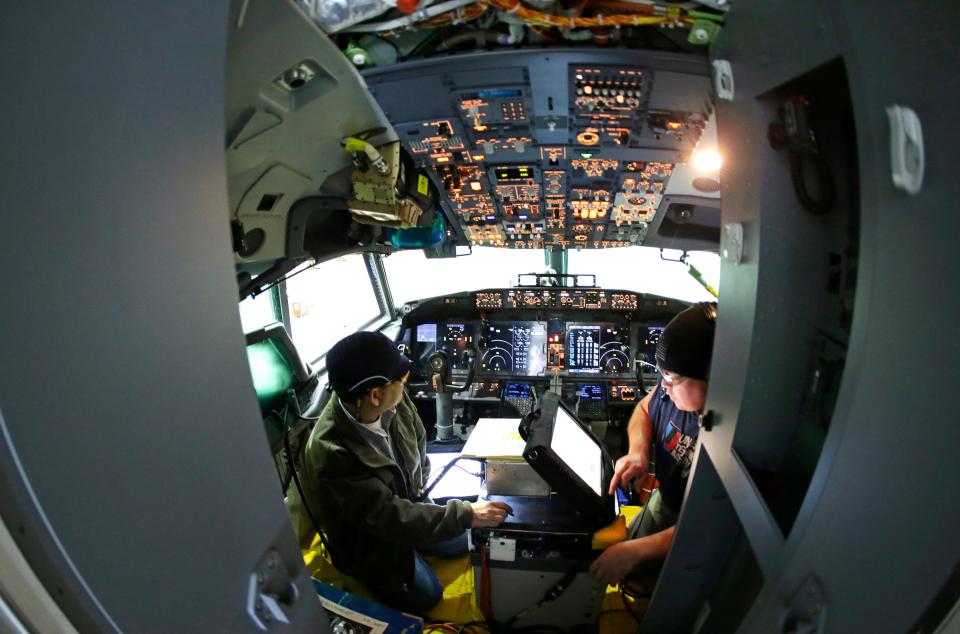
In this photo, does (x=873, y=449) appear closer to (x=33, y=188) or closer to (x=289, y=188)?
(x=33, y=188)

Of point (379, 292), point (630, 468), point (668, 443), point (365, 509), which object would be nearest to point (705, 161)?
point (668, 443)

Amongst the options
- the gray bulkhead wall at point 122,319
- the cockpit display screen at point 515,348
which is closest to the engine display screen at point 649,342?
the cockpit display screen at point 515,348

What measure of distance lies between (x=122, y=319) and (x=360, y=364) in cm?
131

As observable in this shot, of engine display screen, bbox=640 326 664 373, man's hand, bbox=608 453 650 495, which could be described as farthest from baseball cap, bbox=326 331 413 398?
engine display screen, bbox=640 326 664 373

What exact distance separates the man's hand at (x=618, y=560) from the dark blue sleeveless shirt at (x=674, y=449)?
0.44 m

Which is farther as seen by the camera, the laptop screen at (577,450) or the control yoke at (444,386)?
the control yoke at (444,386)

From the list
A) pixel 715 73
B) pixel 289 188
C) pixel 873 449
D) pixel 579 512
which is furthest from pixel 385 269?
pixel 873 449

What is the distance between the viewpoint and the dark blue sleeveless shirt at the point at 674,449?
5.94 ft

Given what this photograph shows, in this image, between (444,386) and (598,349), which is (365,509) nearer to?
(444,386)

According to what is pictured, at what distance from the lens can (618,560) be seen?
4.79ft

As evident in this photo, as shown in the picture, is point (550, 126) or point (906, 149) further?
point (550, 126)

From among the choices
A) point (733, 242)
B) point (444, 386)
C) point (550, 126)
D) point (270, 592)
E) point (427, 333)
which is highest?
point (550, 126)

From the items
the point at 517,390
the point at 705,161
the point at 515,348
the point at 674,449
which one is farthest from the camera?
the point at 515,348

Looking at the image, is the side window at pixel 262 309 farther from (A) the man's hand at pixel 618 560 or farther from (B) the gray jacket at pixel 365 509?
(A) the man's hand at pixel 618 560
